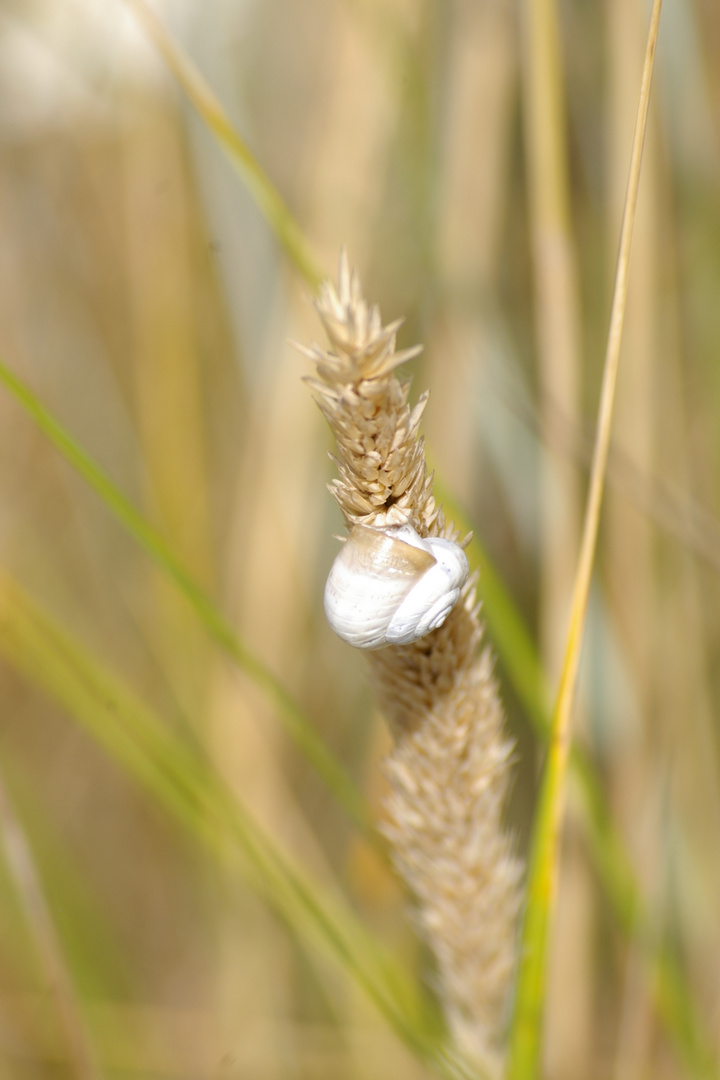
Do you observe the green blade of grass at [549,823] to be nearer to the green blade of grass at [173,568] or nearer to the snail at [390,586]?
the snail at [390,586]

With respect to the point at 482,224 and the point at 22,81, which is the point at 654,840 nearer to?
the point at 482,224

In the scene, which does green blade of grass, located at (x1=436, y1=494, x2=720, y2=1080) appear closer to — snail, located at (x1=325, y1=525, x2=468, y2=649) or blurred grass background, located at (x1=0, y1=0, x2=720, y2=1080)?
blurred grass background, located at (x1=0, y1=0, x2=720, y2=1080)

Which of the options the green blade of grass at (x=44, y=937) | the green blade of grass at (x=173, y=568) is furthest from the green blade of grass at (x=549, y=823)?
the green blade of grass at (x=44, y=937)

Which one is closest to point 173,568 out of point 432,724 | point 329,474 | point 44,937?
point 432,724

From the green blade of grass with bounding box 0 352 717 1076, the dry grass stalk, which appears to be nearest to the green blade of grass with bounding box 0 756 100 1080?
the green blade of grass with bounding box 0 352 717 1076

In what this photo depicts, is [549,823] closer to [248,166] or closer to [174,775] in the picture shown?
[174,775]
